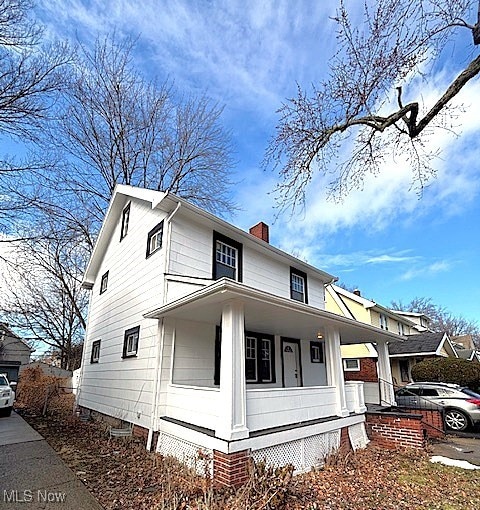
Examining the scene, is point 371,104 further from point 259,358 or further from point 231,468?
point 259,358

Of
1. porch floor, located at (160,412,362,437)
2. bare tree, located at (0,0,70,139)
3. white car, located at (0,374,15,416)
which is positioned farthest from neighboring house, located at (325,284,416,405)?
white car, located at (0,374,15,416)

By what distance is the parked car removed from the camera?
37.0 ft

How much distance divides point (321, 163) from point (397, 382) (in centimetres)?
1857

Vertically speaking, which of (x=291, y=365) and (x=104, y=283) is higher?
(x=104, y=283)

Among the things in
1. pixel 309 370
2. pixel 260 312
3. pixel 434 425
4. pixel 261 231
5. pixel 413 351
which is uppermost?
pixel 261 231

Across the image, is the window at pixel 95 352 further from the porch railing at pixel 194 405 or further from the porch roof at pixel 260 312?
the porch railing at pixel 194 405

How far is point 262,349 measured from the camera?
10219mm

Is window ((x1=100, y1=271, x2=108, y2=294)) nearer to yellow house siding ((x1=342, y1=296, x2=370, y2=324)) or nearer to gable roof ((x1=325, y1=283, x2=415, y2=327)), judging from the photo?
gable roof ((x1=325, y1=283, x2=415, y2=327))

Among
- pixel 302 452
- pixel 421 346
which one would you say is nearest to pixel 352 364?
pixel 421 346

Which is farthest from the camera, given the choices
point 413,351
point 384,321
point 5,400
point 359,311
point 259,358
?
point 384,321

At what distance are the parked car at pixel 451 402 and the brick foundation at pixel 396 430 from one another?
2.78 meters

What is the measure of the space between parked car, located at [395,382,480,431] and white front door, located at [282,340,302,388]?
4.76 meters

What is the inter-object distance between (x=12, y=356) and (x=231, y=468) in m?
30.9

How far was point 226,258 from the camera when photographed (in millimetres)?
9852
